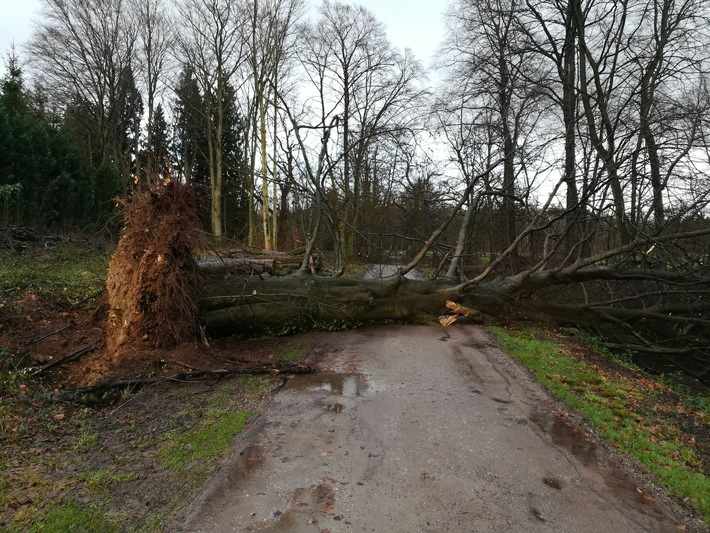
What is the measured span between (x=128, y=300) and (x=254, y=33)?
18994 mm

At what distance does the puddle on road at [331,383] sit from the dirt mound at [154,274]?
1.87m

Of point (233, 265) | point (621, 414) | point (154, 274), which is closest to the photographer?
point (621, 414)

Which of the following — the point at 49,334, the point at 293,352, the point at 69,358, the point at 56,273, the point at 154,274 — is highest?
the point at 154,274

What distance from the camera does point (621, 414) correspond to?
5457 millimetres

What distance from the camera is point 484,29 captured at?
53.9 feet

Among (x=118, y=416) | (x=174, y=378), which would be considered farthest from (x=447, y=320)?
(x=118, y=416)

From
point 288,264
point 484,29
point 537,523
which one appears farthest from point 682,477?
point 484,29

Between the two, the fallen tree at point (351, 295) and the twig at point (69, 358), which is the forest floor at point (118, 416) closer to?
the twig at point (69, 358)

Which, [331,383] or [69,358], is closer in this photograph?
[331,383]

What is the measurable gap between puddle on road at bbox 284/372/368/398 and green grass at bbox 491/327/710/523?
8.18 ft

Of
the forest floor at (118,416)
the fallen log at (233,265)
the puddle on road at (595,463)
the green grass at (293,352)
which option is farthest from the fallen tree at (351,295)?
the puddle on road at (595,463)

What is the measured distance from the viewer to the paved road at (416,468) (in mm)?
3289

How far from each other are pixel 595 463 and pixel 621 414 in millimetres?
1521

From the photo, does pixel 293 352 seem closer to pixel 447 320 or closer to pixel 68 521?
pixel 447 320
